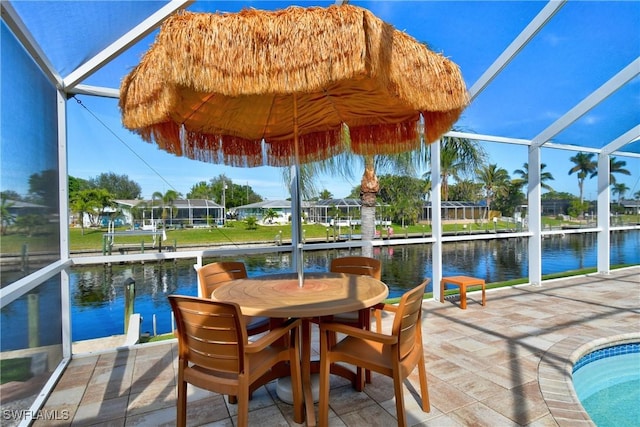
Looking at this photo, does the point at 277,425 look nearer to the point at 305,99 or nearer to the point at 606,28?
the point at 305,99

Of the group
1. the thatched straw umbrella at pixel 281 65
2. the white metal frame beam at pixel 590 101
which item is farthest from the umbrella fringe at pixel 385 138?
the white metal frame beam at pixel 590 101

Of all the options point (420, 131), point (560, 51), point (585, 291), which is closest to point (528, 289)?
point (585, 291)

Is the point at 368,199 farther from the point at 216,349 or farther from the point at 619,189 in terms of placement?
the point at 619,189

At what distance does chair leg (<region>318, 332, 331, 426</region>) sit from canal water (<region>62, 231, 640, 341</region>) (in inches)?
102

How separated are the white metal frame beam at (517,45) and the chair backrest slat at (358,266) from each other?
224cm

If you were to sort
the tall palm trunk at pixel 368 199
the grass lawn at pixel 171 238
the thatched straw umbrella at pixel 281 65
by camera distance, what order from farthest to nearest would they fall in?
the tall palm trunk at pixel 368 199
the grass lawn at pixel 171 238
the thatched straw umbrella at pixel 281 65

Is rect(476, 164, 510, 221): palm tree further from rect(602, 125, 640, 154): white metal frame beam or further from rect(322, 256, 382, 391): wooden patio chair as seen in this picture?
rect(322, 256, 382, 391): wooden patio chair

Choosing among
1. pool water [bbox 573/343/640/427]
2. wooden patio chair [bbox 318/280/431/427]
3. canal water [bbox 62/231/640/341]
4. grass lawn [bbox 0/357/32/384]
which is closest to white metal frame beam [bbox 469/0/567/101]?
wooden patio chair [bbox 318/280/431/427]

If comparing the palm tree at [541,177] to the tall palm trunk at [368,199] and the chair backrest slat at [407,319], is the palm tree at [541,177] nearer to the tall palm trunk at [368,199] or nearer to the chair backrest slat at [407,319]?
the tall palm trunk at [368,199]

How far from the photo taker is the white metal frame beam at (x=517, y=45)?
3.43 metres

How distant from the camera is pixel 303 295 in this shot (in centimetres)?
236

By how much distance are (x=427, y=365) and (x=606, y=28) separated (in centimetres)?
454

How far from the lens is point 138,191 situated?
14.0ft

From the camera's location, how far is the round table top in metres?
2.01
